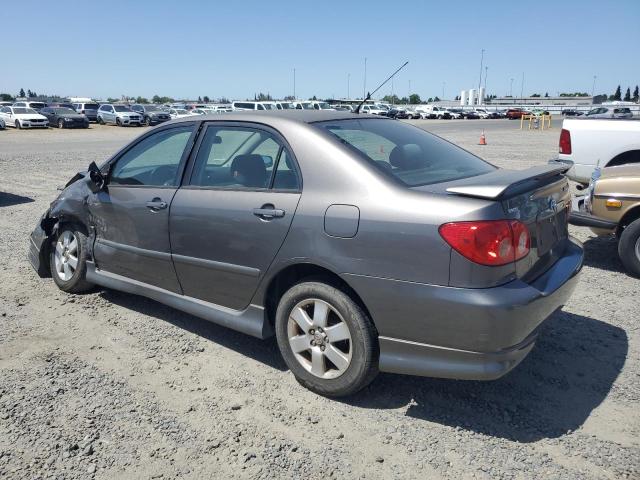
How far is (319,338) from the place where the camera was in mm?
3340

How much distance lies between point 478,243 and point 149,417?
2061 mm

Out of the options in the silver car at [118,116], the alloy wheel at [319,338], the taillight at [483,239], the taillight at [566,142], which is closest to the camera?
the taillight at [483,239]

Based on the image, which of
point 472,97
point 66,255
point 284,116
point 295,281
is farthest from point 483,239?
point 472,97

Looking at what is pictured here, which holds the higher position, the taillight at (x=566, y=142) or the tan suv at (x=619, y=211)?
the taillight at (x=566, y=142)

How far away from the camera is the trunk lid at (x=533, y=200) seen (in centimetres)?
294

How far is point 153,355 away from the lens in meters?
4.00

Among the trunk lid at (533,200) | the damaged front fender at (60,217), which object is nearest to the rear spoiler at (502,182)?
the trunk lid at (533,200)

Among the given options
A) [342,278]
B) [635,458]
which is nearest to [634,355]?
[635,458]

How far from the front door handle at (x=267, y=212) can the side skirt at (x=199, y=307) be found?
23.5 inches

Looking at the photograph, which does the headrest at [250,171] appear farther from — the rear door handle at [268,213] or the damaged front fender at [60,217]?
the damaged front fender at [60,217]

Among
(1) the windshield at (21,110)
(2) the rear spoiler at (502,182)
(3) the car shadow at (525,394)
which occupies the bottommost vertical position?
(3) the car shadow at (525,394)

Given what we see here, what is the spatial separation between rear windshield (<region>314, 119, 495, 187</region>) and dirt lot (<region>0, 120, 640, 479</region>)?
1162 mm

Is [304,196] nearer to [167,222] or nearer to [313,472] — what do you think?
[167,222]

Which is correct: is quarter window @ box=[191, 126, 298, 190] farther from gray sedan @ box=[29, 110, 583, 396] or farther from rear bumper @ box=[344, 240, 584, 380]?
rear bumper @ box=[344, 240, 584, 380]
